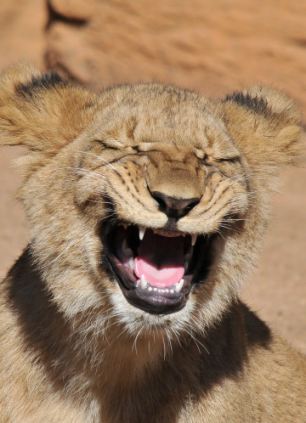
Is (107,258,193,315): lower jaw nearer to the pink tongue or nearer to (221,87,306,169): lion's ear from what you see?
the pink tongue

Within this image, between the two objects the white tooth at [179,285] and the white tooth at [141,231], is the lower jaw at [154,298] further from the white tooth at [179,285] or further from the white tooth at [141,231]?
the white tooth at [141,231]

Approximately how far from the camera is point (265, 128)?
415 cm

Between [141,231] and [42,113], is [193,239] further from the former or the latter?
[42,113]

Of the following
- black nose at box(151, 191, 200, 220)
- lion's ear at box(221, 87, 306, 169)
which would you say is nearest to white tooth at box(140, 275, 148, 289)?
black nose at box(151, 191, 200, 220)

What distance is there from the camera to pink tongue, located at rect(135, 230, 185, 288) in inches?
135

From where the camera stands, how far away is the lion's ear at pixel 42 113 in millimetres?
3807

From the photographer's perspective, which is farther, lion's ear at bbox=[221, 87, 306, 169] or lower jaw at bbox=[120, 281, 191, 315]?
lion's ear at bbox=[221, 87, 306, 169]

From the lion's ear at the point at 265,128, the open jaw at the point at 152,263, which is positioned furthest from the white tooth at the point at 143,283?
the lion's ear at the point at 265,128

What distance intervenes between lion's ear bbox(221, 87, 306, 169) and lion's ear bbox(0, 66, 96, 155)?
59 cm

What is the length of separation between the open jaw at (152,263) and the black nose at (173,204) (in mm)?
146

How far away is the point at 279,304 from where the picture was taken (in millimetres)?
7008

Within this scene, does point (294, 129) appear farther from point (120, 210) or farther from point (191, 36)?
point (191, 36)

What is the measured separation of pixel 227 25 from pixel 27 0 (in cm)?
296

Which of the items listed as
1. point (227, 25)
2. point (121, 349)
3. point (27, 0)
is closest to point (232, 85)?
point (227, 25)
